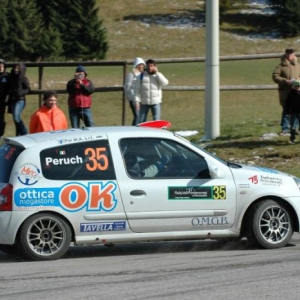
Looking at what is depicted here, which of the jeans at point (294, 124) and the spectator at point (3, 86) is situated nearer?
the jeans at point (294, 124)

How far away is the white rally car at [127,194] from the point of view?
10.2 meters

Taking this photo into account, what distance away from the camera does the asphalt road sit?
27.5 feet

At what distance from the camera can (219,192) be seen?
420 inches

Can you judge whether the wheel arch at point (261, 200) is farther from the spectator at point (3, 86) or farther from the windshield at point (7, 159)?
the spectator at point (3, 86)

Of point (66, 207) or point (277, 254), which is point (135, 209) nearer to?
point (66, 207)

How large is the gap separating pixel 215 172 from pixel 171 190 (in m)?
0.56

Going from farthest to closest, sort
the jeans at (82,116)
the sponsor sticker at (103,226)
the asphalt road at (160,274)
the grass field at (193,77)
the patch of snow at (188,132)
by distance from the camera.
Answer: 1. the patch of snow at (188,132)
2. the jeans at (82,116)
3. the grass field at (193,77)
4. the sponsor sticker at (103,226)
5. the asphalt road at (160,274)

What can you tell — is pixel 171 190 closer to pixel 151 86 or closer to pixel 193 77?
pixel 151 86

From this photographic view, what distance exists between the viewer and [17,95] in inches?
759

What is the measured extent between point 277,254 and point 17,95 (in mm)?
10011

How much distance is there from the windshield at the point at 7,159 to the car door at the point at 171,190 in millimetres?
1190

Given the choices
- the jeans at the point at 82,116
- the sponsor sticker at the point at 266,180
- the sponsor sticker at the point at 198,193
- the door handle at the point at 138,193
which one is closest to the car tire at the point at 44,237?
the door handle at the point at 138,193

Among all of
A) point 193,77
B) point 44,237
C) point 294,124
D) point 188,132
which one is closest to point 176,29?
point 193,77

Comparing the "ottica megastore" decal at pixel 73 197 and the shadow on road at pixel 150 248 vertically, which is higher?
the "ottica megastore" decal at pixel 73 197
